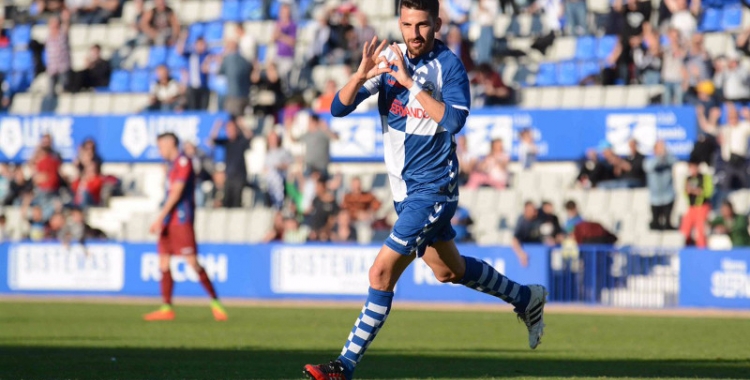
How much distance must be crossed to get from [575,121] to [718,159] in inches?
115

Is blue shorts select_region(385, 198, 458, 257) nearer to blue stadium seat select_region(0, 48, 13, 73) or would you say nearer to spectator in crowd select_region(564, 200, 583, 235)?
spectator in crowd select_region(564, 200, 583, 235)

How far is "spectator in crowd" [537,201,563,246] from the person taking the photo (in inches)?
822

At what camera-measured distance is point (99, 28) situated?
30.1 metres

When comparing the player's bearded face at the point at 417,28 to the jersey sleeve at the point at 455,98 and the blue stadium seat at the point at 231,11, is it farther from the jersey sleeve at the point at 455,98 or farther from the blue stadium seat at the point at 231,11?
the blue stadium seat at the point at 231,11

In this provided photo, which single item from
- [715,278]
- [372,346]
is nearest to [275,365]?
[372,346]

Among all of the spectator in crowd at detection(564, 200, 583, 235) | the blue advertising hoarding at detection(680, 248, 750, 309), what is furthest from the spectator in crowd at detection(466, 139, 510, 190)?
the blue advertising hoarding at detection(680, 248, 750, 309)

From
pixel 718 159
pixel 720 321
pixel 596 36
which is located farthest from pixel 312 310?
pixel 596 36

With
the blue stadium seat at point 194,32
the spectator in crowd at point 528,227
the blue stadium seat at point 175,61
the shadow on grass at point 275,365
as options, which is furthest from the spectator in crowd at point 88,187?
the shadow on grass at point 275,365

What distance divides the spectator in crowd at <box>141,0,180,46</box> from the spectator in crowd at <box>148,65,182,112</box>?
69.8 inches

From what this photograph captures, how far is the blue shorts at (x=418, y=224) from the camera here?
794 centimetres

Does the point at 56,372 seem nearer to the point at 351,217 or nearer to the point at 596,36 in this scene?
the point at 351,217

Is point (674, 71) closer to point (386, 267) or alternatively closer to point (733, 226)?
point (733, 226)

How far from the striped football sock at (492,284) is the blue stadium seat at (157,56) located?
2041cm

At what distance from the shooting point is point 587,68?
24.2 m
